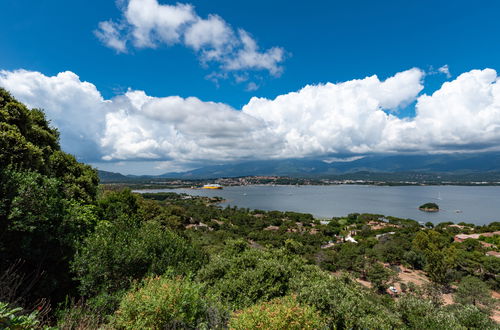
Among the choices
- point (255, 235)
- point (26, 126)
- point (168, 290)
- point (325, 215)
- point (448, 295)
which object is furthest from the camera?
point (325, 215)

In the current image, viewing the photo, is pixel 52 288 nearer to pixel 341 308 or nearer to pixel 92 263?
pixel 92 263

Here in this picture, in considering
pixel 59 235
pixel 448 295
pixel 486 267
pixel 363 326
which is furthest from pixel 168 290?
pixel 486 267

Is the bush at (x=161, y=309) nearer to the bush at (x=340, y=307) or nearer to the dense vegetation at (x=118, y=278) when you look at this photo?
the dense vegetation at (x=118, y=278)

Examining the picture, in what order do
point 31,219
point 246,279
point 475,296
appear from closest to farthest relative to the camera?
point 31,219 < point 246,279 < point 475,296

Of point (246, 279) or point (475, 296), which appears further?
point (475, 296)

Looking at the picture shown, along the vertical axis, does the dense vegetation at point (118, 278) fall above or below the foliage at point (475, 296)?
above

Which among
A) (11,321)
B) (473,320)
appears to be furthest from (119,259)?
(473,320)

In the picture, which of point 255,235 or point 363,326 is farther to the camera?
point 255,235

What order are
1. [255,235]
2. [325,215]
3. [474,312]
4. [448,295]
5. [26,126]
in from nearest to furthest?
[26,126] < [474,312] < [448,295] < [255,235] < [325,215]

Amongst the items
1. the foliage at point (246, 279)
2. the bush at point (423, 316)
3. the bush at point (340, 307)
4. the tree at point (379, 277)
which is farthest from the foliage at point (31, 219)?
the tree at point (379, 277)

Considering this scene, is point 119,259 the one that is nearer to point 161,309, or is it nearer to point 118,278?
point 118,278

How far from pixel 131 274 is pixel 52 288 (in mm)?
2301

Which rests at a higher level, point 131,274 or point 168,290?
point 168,290

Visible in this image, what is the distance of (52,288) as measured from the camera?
301 inches
